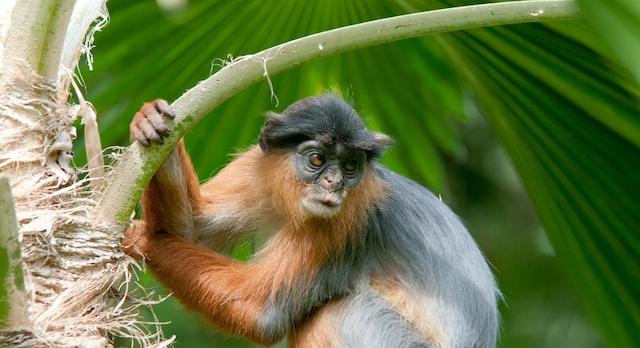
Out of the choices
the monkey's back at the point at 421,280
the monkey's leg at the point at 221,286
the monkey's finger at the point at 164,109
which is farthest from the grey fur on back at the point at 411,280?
the monkey's finger at the point at 164,109

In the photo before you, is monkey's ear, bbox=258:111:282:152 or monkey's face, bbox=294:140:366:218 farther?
monkey's ear, bbox=258:111:282:152

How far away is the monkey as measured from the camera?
171 inches

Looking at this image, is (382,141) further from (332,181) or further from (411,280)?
(411,280)

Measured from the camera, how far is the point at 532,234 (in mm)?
8852

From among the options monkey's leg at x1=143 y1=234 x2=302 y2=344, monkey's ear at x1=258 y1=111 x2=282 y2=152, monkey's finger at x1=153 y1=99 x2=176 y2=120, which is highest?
monkey's finger at x1=153 y1=99 x2=176 y2=120

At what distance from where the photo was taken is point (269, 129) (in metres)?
4.49

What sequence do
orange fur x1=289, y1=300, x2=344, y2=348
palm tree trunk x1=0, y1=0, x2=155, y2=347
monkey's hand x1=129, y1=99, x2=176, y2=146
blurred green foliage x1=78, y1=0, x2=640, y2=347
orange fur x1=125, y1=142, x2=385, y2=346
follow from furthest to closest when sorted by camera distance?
orange fur x1=289, y1=300, x2=344, y2=348 < orange fur x1=125, y1=142, x2=385, y2=346 < blurred green foliage x1=78, y1=0, x2=640, y2=347 < monkey's hand x1=129, y1=99, x2=176, y2=146 < palm tree trunk x1=0, y1=0, x2=155, y2=347

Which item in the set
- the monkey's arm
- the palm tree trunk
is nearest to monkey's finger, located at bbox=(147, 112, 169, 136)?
the palm tree trunk

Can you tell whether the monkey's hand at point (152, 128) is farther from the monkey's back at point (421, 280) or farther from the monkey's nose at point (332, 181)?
the monkey's back at point (421, 280)

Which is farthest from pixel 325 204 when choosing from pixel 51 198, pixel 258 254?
pixel 51 198

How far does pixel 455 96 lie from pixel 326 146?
1140mm

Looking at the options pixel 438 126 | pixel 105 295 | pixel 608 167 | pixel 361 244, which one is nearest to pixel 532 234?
pixel 438 126

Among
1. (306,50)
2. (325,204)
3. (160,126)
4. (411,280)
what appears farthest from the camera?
(411,280)

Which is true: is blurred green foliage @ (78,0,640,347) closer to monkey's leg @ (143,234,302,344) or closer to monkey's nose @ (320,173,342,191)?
monkey's leg @ (143,234,302,344)
